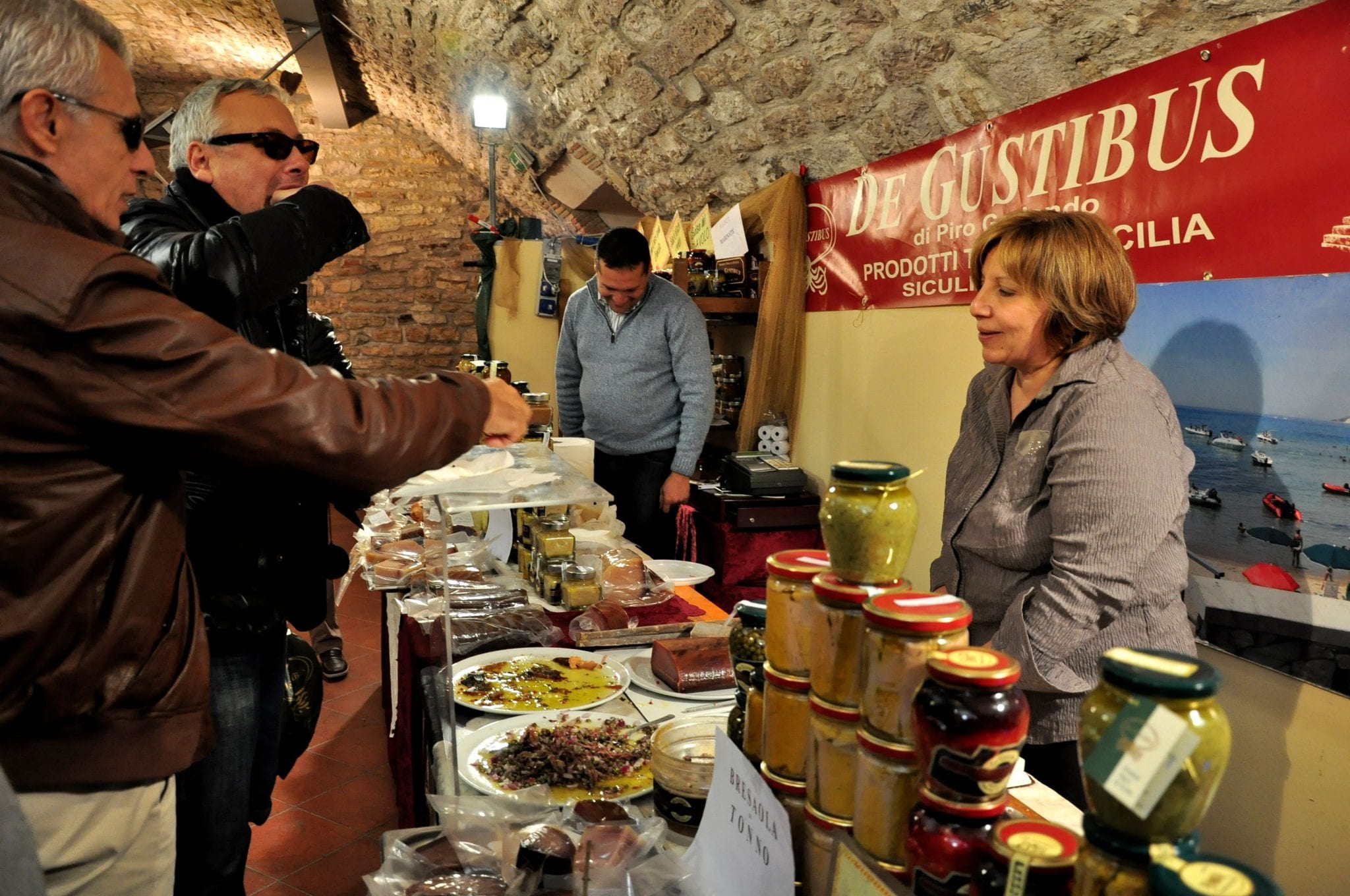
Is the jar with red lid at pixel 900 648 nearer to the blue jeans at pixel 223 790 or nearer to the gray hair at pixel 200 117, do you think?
the blue jeans at pixel 223 790

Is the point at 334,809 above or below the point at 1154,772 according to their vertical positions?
below

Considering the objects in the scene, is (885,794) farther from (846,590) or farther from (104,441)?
(104,441)

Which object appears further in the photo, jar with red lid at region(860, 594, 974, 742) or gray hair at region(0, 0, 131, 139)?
gray hair at region(0, 0, 131, 139)

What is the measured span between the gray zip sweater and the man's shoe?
1.54 meters

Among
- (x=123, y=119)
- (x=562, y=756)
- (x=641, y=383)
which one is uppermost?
(x=123, y=119)

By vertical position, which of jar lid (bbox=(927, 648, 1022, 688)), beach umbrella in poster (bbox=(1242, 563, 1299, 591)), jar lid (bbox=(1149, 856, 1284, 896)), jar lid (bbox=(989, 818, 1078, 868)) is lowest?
beach umbrella in poster (bbox=(1242, 563, 1299, 591))

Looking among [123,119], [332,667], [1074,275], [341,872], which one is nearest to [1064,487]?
[1074,275]

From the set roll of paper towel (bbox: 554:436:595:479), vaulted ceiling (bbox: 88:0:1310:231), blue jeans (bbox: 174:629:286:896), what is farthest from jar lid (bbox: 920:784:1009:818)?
roll of paper towel (bbox: 554:436:595:479)

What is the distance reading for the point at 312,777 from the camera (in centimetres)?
321

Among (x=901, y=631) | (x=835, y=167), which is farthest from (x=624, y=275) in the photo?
(x=901, y=631)

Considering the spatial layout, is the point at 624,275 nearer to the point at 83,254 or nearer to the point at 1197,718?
the point at 83,254

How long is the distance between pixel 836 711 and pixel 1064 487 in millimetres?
968

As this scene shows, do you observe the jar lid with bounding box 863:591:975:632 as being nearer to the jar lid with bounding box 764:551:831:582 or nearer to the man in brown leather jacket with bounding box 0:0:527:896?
the jar lid with bounding box 764:551:831:582

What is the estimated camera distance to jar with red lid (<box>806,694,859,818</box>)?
885 millimetres
